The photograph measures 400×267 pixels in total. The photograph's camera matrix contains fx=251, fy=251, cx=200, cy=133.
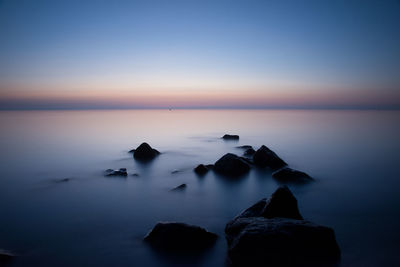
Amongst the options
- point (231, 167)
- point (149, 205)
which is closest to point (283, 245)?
point (149, 205)

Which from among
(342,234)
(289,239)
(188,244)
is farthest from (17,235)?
(342,234)

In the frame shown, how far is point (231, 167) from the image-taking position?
14398 millimetres

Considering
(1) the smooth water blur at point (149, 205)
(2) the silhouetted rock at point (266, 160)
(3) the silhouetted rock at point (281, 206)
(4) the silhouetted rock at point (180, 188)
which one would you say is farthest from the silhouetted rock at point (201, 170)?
(3) the silhouetted rock at point (281, 206)

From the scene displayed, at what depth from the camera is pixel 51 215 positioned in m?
8.80

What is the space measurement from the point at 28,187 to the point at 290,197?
1217 centimetres

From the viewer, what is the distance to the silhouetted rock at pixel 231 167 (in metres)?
14.3

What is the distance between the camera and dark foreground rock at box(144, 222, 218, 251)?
248 inches

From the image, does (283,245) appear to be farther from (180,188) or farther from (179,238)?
(180,188)

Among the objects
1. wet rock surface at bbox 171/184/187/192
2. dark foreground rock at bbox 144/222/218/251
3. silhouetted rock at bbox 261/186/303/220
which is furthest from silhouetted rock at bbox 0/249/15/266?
wet rock surface at bbox 171/184/187/192

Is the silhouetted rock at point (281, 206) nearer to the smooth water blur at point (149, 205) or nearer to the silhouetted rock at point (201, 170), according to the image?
the smooth water blur at point (149, 205)

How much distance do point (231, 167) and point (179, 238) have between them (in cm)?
841

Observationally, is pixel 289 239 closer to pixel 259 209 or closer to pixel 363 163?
pixel 259 209

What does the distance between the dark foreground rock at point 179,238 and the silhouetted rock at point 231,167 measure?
7.67m

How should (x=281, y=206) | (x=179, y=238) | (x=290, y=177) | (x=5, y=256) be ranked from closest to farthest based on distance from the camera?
(x=5, y=256)
(x=179, y=238)
(x=281, y=206)
(x=290, y=177)
